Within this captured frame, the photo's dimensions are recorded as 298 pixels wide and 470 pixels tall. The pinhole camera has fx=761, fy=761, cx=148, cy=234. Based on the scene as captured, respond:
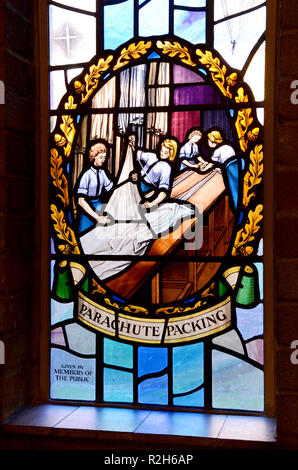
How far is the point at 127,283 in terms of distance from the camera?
2273mm

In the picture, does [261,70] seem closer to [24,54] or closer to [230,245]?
[230,245]

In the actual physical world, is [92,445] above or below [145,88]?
below

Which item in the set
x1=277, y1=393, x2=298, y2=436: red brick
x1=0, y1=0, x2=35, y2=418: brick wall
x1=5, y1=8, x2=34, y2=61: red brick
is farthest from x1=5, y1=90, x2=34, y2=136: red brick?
x1=277, y1=393, x2=298, y2=436: red brick

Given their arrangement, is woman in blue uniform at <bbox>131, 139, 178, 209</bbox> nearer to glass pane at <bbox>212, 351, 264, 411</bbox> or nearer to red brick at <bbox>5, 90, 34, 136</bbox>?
red brick at <bbox>5, 90, 34, 136</bbox>

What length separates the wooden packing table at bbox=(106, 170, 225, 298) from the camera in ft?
7.27

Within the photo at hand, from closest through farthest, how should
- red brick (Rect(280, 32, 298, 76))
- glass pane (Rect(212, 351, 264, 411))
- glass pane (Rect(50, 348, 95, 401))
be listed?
red brick (Rect(280, 32, 298, 76)), glass pane (Rect(212, 351, 264, 411)), glass pane (Rect(50, 348, 95, 401))

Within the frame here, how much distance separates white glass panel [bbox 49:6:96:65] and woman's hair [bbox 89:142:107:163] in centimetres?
27

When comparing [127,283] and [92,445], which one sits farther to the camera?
[127,283]

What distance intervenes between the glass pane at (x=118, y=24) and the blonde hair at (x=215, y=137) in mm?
395

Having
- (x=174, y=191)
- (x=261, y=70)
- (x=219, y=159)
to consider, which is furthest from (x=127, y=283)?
(x=261, y=70)

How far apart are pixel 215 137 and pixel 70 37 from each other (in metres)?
0.55

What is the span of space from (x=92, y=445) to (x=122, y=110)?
981 millimetres

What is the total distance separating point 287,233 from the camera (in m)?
1.98

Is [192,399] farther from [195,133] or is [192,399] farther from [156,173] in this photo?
[195,133]
